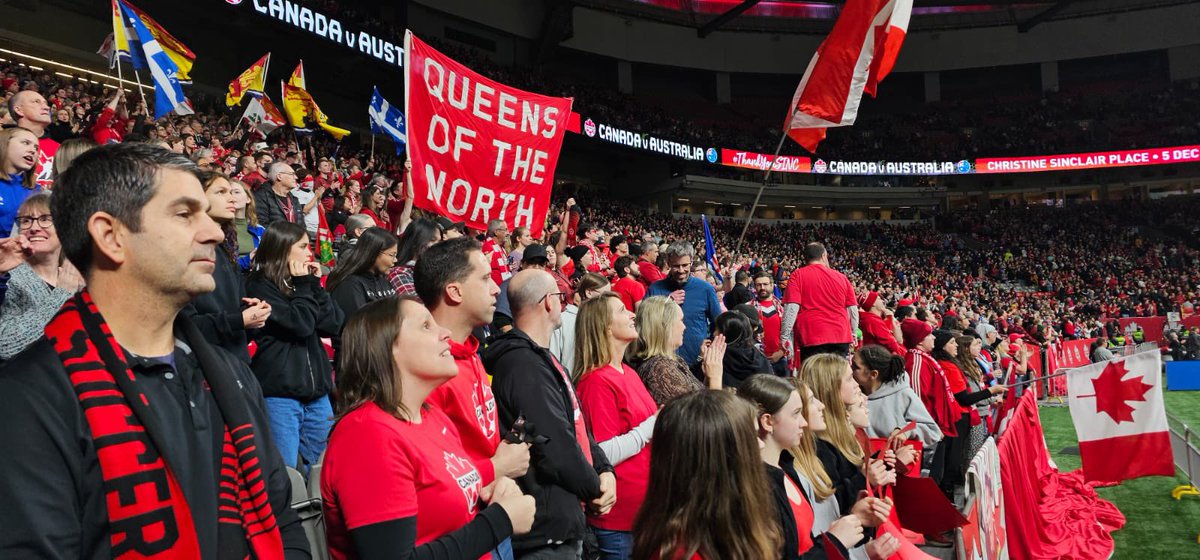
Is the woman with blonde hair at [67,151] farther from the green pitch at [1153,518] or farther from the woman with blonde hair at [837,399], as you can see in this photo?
the green pitch at [1153,518]

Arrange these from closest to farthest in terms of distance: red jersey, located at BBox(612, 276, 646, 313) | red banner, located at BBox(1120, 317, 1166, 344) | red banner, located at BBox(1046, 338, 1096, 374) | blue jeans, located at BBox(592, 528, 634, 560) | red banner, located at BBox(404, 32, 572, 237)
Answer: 1. blue jeans, located at BBox(592, 528, 634, 560)
2. red banner, located at BBox(404, 32, 572, 237)
3. red jersey, located at BBox(612, 276, 646, 313)
4. red banner, located at BBox(1046, 338, 1096, 374)
5. red banner, located at BBox(1120, 317, 1166, 344)

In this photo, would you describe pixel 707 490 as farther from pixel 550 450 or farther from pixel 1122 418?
pixel 1122 418

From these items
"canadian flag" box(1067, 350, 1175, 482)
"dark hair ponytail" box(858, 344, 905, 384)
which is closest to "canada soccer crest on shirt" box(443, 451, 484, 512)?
"dark hair ponytail" box(858, 344, 905, 384)

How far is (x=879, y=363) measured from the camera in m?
5.88

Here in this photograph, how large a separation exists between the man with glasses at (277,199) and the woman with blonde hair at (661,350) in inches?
132

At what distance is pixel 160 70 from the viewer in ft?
27.3

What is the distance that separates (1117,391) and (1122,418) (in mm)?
222

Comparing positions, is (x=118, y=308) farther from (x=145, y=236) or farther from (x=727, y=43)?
(x=727, y=43)

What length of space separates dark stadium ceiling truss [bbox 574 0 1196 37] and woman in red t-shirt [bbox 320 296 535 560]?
1368 inches

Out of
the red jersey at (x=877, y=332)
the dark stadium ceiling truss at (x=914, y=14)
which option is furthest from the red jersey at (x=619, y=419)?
the dark stadium ceiling truss at (x=914, y=14)

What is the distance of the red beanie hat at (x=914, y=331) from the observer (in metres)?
7.69

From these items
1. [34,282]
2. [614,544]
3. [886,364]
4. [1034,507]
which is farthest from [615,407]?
[1034,507]

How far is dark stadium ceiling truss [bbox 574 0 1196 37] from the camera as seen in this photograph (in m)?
36.2

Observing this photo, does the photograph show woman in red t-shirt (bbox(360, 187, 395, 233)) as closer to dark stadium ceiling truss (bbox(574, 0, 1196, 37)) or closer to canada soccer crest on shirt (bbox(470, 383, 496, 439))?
canada soccer crest on shirt (bbox(470, 383, 496, 439))
